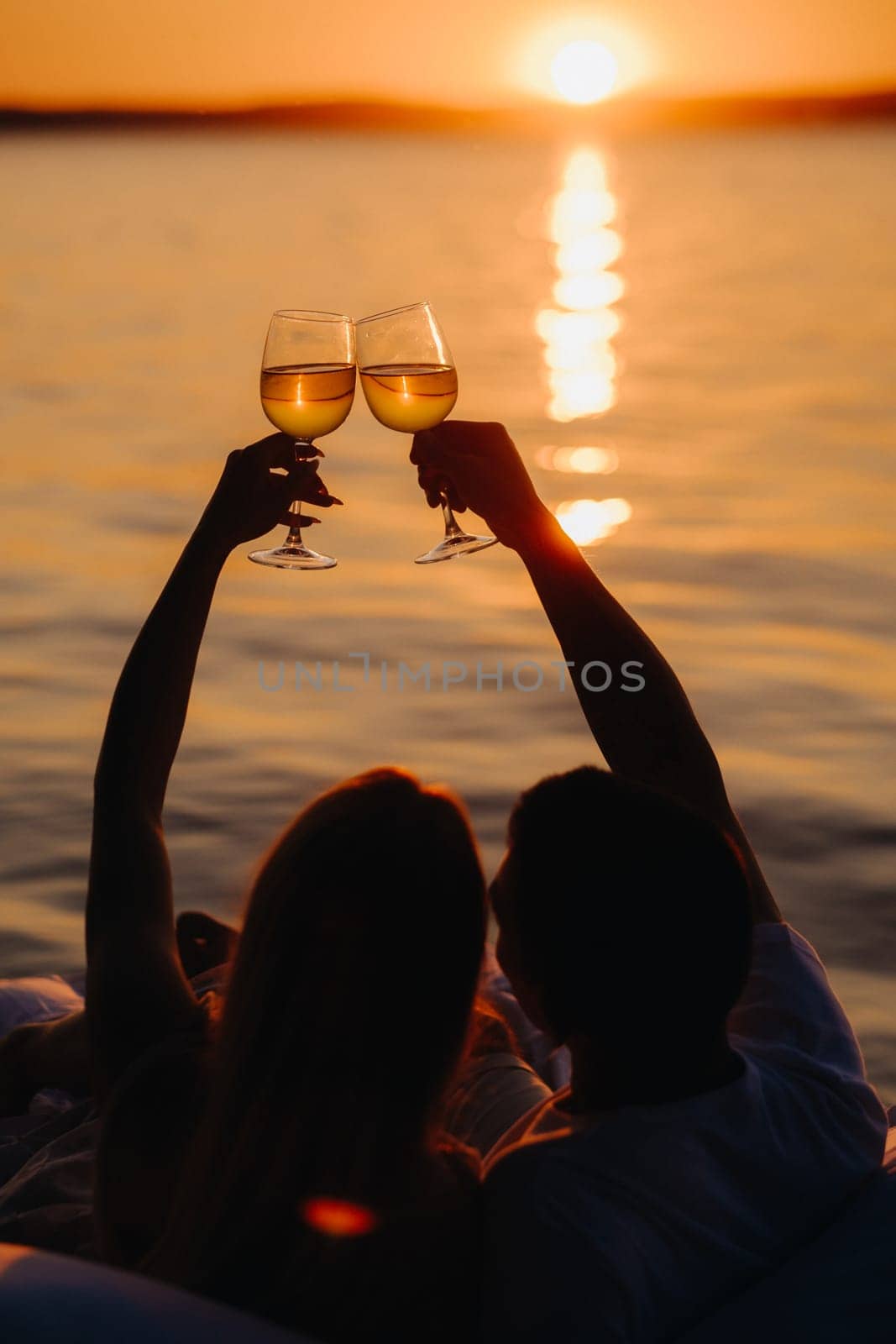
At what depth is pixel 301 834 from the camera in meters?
1.47

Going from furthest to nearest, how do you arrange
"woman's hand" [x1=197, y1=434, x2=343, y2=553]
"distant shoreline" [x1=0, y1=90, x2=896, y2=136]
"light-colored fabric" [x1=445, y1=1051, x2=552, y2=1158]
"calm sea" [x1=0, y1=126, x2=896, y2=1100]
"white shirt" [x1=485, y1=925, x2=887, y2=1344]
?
"distant shoreline" [x1=0, y1=90, x2=896, y2=136] < "calm sea" [x1=0, y1=126, x2=896, y2=1100] < "woman's hand" [x1=197, y1=434, x2=343, y2=553] < "light-colored fabric" [x1=445, y1=1051, x2=552, y2=1158] < "white shirt" [x1=485, y1=925, x2=887, y2=1344]

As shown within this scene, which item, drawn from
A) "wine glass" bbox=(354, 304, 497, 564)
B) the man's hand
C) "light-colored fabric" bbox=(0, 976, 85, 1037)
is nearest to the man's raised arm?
the man's hand

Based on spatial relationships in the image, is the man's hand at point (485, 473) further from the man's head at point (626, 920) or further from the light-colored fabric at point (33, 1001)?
the light-colored fabric at point (33, 1001)

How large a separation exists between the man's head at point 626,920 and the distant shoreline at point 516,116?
50254 millimetres

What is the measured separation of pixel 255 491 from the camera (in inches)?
83.9

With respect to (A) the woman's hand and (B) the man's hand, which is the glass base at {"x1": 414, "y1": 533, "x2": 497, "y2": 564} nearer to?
(B) the man's hand

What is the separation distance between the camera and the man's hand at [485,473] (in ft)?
7.01

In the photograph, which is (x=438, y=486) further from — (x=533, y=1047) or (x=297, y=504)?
(x=533, y=1047)

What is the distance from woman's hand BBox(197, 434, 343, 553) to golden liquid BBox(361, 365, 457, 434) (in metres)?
0.37

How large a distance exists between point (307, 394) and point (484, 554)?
4537 mm

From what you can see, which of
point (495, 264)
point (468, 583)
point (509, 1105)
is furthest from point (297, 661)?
point (495, 264)

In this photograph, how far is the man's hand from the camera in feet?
7.01

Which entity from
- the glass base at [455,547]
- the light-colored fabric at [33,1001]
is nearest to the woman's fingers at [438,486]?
the glass base at [455,547]

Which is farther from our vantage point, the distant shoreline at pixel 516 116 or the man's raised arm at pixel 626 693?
the distant shoreline at pixel 516 116
